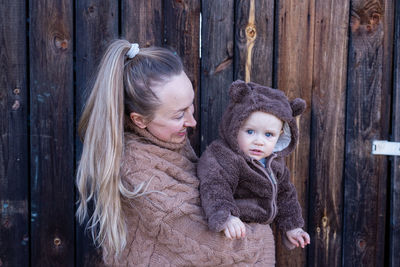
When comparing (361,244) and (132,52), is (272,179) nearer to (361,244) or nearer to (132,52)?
(132,52)

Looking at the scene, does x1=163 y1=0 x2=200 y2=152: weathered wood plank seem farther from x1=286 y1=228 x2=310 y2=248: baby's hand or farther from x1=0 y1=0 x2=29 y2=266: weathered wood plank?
x1=286 y1=228 x2=310 y2=248: baby's hand

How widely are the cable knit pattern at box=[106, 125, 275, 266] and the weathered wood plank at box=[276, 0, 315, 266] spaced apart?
82cm

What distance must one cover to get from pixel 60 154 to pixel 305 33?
1685 mm

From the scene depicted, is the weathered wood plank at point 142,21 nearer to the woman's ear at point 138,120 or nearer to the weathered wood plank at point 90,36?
the weathered wood plank at point 90,36

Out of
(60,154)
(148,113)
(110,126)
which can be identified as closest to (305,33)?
(148,113)

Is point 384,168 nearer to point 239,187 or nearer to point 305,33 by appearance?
point 305,33

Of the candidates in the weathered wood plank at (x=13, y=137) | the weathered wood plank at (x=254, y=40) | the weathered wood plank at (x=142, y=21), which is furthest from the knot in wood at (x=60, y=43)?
the weathered wood plank at (x=254, y=40)

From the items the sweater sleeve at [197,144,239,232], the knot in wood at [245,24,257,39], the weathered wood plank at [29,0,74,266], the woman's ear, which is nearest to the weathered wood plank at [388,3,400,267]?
the knot in wood at [245,24,257,39]

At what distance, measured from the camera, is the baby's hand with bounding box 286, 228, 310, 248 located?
1.91m

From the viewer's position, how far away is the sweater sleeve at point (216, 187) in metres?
1.60

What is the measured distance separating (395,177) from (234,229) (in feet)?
5.05

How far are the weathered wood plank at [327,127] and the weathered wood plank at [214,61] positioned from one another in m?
0.57

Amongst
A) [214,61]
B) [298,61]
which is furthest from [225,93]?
[298,61]

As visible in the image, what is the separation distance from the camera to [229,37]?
7.91 ft
